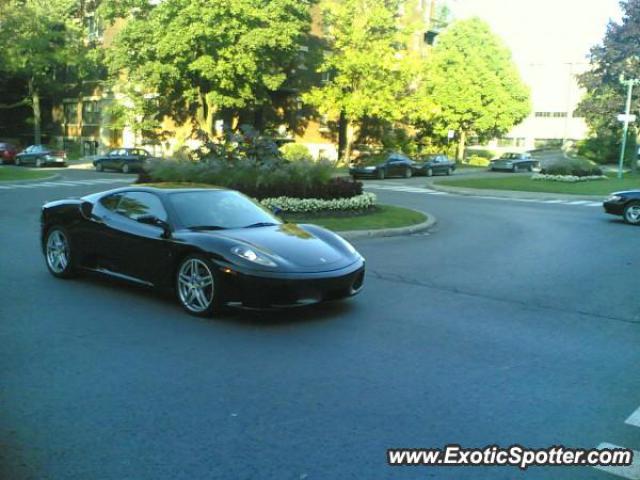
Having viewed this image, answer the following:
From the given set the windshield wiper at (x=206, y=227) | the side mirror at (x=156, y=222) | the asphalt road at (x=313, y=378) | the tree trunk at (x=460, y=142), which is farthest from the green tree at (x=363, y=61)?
the windshield wiper at (x=206, y=227)

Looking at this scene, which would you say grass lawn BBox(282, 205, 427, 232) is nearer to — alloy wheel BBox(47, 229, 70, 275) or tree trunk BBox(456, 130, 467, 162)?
alloy wheel BBox(47, 229, 70, 275)

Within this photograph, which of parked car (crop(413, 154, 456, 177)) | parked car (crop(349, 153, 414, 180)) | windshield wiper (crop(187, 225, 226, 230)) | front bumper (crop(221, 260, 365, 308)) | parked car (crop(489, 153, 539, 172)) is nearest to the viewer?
front bumper (crop(221, 260, 365, 308))

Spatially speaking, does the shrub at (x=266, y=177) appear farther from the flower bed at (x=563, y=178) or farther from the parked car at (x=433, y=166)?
the parked car at (x=433, y=166)

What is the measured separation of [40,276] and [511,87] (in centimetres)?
5296

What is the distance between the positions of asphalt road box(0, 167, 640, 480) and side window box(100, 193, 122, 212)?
3.34ft

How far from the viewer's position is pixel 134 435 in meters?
4.21

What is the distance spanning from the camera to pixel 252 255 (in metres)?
6.95

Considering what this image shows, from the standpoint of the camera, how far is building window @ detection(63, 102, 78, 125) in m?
56.3

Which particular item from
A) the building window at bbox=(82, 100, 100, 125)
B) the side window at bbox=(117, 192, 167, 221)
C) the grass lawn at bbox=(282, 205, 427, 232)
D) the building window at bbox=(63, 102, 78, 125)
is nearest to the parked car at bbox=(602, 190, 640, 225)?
the grass lawn at bbox=(282, 205, 427, 232)

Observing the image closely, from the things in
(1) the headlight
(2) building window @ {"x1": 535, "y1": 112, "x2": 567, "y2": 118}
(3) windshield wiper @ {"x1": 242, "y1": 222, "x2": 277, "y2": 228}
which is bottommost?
(1) the headlight

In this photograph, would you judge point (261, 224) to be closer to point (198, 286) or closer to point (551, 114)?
point (198, 286)

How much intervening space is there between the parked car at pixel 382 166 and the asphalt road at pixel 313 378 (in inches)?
1120

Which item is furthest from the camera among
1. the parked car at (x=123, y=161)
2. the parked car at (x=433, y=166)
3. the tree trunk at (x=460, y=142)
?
the tree trunk at (x=460, y=142)

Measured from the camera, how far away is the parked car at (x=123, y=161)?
38656mm
